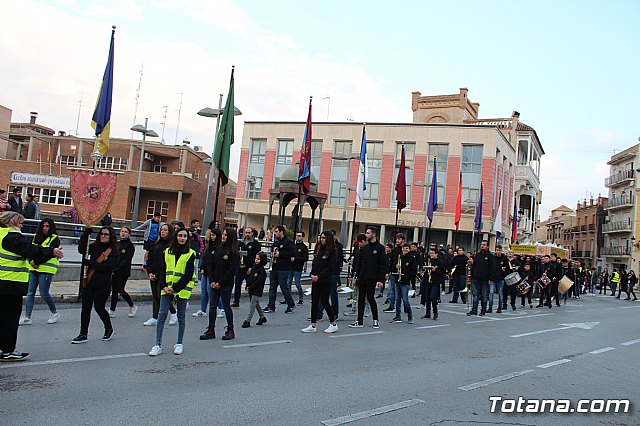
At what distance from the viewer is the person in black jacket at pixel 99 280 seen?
308 inches

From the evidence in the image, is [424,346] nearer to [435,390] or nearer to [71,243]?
[435,390]

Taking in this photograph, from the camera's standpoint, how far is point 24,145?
59.2 meters

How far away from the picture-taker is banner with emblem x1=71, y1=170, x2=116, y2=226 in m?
11.5

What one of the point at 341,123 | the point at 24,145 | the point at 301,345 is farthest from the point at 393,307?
the point at 24,145

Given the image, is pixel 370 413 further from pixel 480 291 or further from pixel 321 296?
pixel 480 291

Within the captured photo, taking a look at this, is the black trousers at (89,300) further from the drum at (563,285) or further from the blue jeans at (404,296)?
the drum at (563,285)

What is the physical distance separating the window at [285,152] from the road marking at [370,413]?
4594 centimetres


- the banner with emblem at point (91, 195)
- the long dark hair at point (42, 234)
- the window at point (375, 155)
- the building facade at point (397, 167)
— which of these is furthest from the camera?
the window at point (375, 155)

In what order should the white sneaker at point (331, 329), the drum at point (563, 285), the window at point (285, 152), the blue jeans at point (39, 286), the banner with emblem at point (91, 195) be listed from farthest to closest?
the window at point (285, 152)
the drum at point (563, 285)
the banner with emblem at point (91, 195)
the white sneaker at point (331, 329)
the blue jeans at point (39, 286)

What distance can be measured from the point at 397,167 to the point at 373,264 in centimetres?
3836

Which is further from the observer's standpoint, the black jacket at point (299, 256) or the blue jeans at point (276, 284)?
the black jacket at point (299, 256)

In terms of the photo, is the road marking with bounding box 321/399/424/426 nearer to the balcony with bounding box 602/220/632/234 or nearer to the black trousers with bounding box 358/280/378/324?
the black trousers with bounding box 358/280/378/324

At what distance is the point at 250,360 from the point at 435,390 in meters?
2.46

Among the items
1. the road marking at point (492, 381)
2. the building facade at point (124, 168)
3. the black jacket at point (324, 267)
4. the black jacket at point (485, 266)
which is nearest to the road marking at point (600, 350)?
the road marking at point (492, 381)
